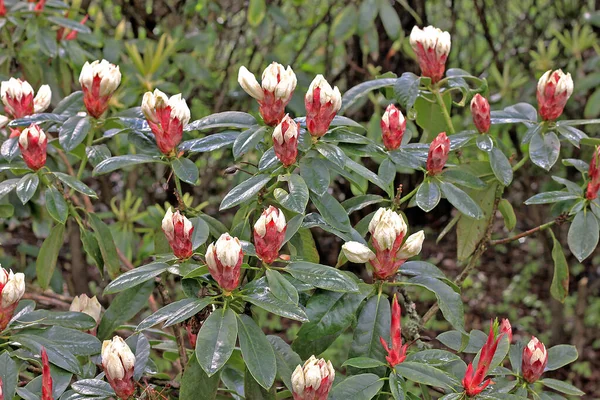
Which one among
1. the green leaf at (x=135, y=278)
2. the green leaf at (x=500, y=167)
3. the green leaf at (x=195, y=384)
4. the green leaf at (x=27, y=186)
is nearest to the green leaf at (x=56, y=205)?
the green leaf at (x=27, y=186)

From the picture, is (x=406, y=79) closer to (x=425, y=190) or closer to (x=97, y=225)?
(x=425, y=190)

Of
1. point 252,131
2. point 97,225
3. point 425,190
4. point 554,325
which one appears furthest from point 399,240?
point 554,325

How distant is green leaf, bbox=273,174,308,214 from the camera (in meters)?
1.13

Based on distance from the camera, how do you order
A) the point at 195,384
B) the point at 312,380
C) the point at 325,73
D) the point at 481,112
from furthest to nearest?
the point at 325,73 → the point at 481,112 → the point at 195,384 → the point at 312,380

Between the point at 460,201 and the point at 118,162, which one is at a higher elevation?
the point at 118,162

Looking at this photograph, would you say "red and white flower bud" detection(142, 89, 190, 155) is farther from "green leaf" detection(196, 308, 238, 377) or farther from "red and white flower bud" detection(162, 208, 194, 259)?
"green leaf" detection(196, 308, 238, 377)

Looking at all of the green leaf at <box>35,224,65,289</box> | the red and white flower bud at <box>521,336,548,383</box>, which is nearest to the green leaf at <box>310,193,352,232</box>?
the red and white flower bud at <box>521,336,548,383</box>

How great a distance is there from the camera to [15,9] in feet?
6.84

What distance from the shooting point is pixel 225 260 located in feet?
3.46

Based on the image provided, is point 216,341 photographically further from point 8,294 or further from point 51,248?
point 51,248

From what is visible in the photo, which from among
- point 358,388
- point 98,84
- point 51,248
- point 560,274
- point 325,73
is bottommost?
point 325,73

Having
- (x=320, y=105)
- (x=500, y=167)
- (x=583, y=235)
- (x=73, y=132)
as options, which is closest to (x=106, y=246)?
(x=73, y=132)

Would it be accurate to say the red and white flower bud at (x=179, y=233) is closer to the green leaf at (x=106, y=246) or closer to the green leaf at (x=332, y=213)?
the green leaf at (x=332, y=213)

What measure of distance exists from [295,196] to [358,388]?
0.29 meters
